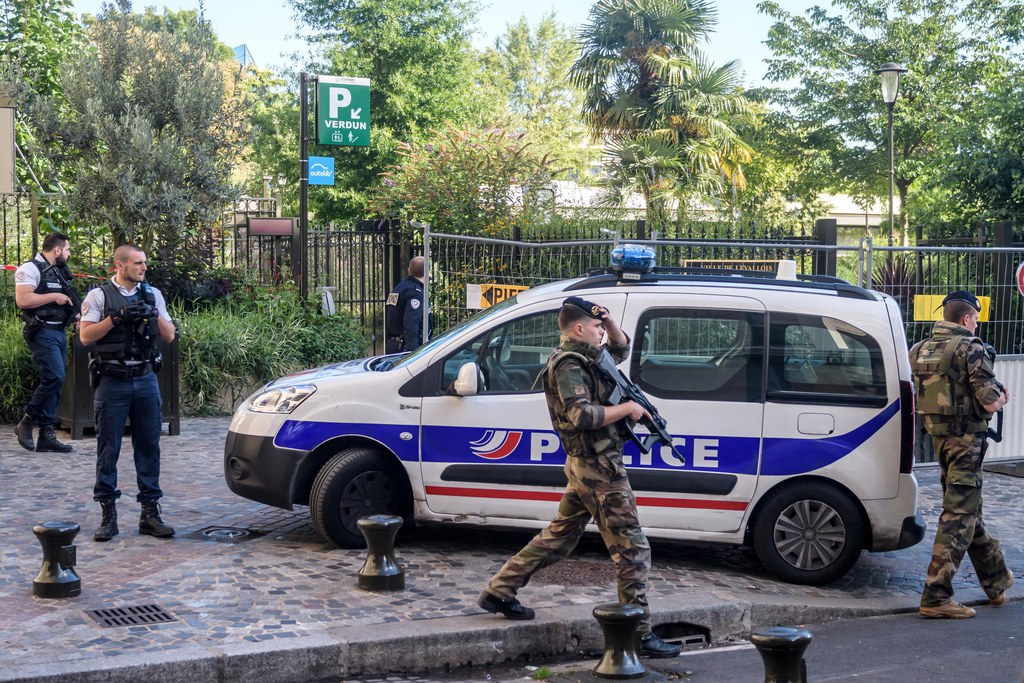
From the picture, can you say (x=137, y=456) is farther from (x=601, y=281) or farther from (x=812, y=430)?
(x=812, y=430)

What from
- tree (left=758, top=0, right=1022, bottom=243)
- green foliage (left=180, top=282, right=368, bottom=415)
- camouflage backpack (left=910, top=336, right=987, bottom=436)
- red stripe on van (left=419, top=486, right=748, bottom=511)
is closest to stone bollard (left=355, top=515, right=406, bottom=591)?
red stripe on van (left=419, top=486, right=748, bottom=511)

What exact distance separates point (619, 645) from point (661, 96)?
3127 cm

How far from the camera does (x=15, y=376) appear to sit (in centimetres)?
1155

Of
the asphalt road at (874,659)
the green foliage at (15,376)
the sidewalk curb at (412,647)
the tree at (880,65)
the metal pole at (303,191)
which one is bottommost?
the asphalt road at (874,659)

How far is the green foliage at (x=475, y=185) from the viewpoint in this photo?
16.4 metres

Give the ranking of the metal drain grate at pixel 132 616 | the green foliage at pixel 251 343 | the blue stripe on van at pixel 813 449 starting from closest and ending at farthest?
the metal drain grate at pixel 132 616
the blue stripe on van at pixel 813 449
the green foliage at pixel 251 343

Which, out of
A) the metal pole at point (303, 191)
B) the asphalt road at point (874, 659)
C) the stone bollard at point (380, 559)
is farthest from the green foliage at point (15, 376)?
the asphalt road at point (874, 659)

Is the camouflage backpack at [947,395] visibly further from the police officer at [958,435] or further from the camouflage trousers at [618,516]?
the camouflage trousers at [618,516]

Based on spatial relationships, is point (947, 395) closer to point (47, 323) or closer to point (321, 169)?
point (47, 323)

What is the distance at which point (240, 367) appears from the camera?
512 inches

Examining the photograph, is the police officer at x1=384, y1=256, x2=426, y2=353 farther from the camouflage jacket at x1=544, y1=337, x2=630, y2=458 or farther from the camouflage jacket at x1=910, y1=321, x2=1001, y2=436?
the camouflage jacket at x1=544, y1=337, x2=630, y2=458

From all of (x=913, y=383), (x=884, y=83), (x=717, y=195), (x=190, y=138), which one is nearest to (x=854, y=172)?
(x=717, y=195)

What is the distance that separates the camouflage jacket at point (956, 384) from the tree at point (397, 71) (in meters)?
28.2

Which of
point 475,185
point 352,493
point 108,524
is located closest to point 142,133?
point 475,185
